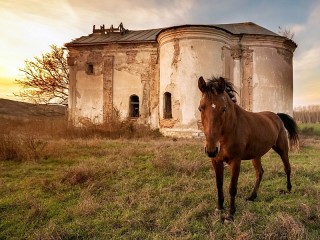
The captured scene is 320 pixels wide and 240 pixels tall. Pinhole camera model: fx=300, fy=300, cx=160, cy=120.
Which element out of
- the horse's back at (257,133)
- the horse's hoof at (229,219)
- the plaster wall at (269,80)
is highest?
the plaster wall at (269,80)

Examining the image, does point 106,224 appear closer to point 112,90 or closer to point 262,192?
point 262,192

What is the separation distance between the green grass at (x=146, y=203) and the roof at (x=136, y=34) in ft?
47.4

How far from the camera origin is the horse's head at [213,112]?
375cm

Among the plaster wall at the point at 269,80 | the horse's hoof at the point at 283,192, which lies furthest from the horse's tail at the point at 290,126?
the plaster wall at the point at 269,80

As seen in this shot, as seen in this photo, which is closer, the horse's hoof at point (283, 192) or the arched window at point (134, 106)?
the horse's hoof at point (283, 192)

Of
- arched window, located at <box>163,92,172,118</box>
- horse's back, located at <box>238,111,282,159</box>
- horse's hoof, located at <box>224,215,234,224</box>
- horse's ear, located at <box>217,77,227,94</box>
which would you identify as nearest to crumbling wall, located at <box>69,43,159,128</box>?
arched window, located at <box>163,92,172,118</box>

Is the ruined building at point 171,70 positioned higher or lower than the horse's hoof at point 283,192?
higher

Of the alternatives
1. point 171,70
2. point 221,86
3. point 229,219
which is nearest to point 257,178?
point 229,219

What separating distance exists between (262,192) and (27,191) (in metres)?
4.53

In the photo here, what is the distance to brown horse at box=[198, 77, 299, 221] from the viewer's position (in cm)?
388

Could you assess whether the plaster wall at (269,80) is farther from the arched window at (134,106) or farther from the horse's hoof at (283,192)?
the horse's hoof at (283,192)

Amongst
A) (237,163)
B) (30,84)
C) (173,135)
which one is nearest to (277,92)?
(173,135)

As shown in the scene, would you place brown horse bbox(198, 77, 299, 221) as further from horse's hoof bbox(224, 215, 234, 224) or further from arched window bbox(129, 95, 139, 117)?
arched window bbox(129, 95, 139, 117)

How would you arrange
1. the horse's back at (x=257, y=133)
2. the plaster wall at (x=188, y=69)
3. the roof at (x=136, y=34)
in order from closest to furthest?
the horse's back at (x=257, y=133), the plaster wall at (x=188, y=69), the roof at (x=136, y=34)
